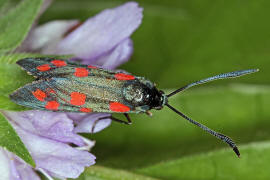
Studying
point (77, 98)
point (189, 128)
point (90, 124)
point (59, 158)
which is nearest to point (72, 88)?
point (77, 98)

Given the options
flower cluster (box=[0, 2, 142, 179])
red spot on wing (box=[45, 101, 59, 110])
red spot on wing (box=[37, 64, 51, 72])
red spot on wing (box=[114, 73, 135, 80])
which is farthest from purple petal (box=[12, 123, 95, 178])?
red spot on wing (box=[114, 73, 135, 80])

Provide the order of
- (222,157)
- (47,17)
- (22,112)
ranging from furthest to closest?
(47,17) < (222,157) < (22,112)

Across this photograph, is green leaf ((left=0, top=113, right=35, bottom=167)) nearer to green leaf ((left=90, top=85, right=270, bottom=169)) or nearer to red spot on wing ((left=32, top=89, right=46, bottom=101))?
red spot on wing ((left=32, top=89, right=46, bottom=101))

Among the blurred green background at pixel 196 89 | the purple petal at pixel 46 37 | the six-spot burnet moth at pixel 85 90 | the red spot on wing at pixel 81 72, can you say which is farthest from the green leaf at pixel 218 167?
the purple petal at pixel 46 37

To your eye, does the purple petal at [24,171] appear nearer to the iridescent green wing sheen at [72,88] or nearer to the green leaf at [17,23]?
the iridescent green wing sheen at [72,88]

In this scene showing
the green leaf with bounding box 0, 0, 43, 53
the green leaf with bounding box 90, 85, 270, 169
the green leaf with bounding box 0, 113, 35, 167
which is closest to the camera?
the green leaf with bounding box 0, 113, 35, 167

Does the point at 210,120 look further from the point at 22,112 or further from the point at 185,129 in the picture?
the point at 22,112

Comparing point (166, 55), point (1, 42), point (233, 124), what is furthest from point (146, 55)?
point (1, 42)
